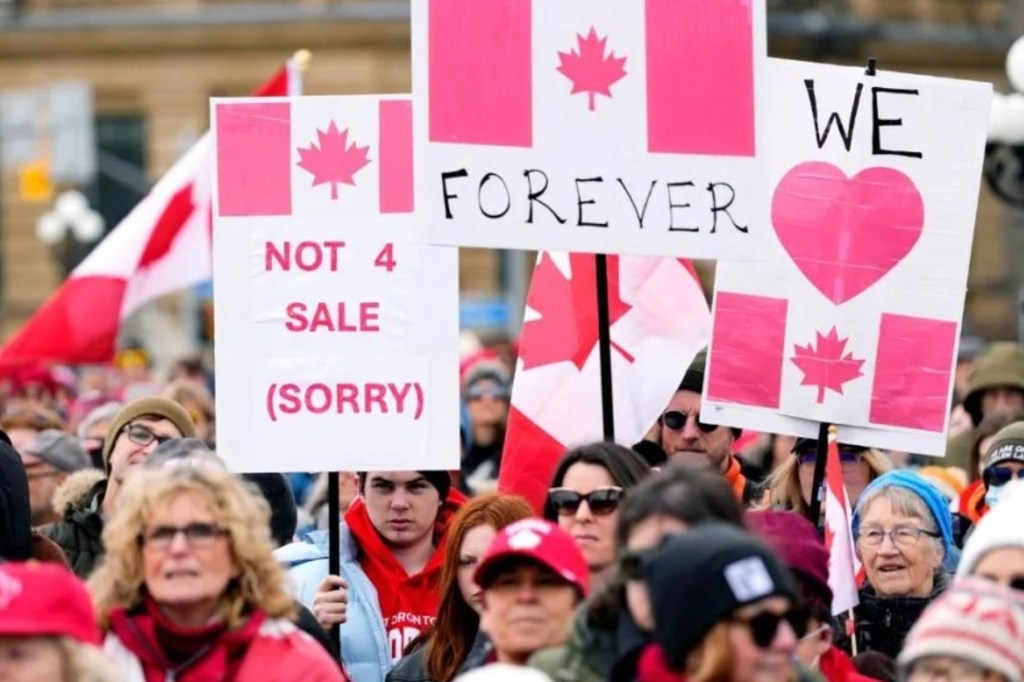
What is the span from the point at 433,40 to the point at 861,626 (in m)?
1.99

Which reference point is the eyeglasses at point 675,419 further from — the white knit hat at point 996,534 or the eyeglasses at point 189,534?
the eyeglasses at point 189,534

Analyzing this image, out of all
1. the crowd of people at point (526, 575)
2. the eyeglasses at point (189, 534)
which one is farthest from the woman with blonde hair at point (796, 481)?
the eyeglasses at point (189, 534)

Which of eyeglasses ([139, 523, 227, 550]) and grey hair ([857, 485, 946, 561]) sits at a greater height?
eyeglasses ([139, 523, 227, 550])

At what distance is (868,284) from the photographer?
8344 mm

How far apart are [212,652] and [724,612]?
4.34 ft

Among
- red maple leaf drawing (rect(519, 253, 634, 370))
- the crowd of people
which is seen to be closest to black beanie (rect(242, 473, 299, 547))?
the crowd of people

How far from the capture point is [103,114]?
56.5 meters

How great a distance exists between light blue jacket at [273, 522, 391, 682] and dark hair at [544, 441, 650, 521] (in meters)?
1.32

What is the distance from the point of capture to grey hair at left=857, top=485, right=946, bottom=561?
824 cm

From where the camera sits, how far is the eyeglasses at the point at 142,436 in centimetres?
906

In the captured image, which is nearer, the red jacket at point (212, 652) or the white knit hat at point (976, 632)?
the white knit hat at point (976, 632)

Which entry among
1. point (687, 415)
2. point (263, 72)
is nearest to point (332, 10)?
point (263, 72)

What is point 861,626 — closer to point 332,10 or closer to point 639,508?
point 639,508

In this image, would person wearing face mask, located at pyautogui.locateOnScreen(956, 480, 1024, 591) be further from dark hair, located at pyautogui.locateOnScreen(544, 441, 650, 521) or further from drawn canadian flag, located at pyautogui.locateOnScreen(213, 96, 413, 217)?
drawn canadian flag, located at pyautogui.locateOnScreen(213, 96, 413, 217)
